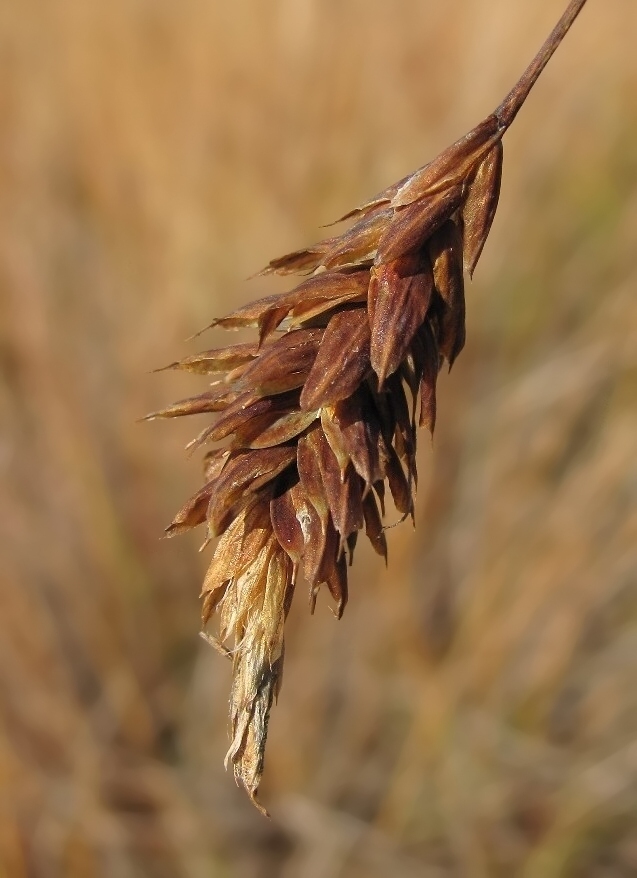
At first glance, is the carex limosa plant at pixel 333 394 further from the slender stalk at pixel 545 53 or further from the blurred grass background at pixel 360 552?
the blurred grass background at pixel 360 552

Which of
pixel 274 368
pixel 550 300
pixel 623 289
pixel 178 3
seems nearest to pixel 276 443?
pixel 274 368

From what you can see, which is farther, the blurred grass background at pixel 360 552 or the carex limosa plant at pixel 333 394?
the blurred grass background at pixel 360 552

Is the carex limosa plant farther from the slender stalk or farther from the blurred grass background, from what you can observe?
the blurred grass background

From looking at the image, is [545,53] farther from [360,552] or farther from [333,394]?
[360,552]

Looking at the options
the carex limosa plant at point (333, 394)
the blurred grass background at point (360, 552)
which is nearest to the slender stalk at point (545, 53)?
the carex limosa plant at point (333, 394)

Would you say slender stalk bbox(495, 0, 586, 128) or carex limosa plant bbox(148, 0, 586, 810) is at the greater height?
slender stalk bbox(495, 0, 586, 128)

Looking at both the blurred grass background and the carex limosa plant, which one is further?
the blurred grass background

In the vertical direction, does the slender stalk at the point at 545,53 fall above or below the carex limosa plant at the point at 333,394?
above

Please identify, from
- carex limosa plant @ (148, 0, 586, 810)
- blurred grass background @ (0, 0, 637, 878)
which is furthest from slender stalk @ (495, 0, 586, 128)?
blurred grass background @ (0, 0, 637, 878)
